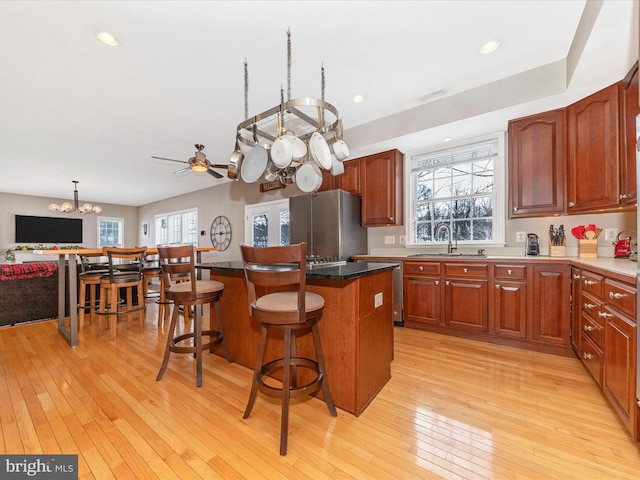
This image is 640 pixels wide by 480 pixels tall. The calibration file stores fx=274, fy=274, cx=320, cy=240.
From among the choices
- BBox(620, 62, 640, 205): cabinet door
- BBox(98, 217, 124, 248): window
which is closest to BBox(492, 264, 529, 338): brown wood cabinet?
BBox(620, 62, 640, 205): cabinet door

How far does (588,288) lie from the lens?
203cm

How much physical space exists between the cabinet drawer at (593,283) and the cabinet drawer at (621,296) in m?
0.09

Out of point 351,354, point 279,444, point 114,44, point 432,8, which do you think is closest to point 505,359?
point 351,354

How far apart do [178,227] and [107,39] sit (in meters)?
6.27

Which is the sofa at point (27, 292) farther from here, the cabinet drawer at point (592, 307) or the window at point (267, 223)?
the cabinet drawer at point (592, 307)

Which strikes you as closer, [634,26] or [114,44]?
[634,26]

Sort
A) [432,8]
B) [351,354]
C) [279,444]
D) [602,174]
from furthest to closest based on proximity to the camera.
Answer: [602,174]
[432,8]
[351,354]
[279,444]

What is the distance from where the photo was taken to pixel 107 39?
202 centimetres

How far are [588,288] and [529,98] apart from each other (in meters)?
1.70

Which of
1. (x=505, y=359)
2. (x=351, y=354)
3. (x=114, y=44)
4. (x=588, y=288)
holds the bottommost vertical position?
(x=505, y=359)

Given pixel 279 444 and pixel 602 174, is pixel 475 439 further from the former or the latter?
pixel 602 174

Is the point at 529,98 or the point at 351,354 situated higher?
the point at 529,98

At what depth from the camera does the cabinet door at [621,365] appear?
1.38 metres

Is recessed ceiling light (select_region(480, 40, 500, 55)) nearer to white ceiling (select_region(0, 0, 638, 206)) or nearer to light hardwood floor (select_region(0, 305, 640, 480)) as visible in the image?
white ceiling (select_region(0, 0, 638, 206))
